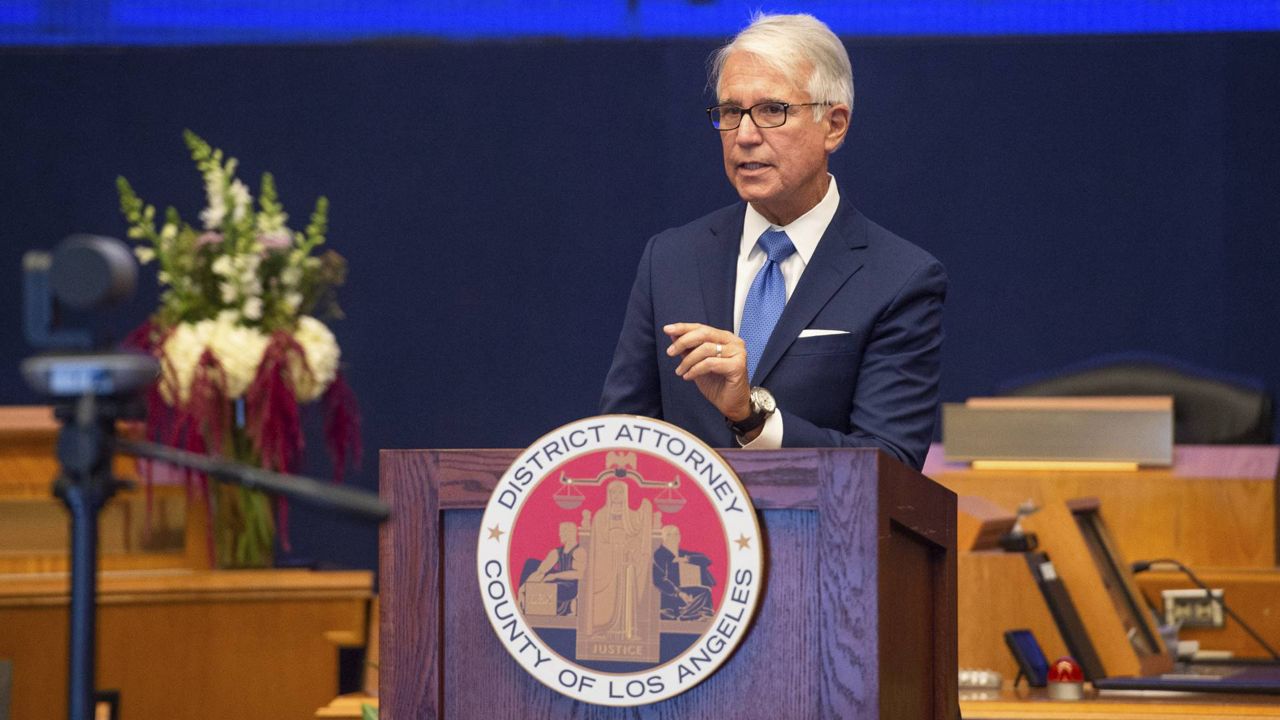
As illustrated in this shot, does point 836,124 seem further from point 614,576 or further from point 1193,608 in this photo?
point 1193,608

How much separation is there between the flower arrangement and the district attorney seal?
5.97 ft

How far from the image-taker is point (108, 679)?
3.00m

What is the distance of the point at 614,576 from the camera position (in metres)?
1.38

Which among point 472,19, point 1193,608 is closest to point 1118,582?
point 1193,608

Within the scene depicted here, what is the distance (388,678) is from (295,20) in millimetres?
4835

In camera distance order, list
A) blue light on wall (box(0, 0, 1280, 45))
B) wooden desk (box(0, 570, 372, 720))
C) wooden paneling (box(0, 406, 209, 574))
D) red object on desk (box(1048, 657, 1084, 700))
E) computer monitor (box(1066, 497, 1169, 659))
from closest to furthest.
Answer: red object on desk (box(1048, 657, 1084, 700)) < computer monitor (box(1066, 497, 1169, 659)) < wooden desk (box(0, 570, 372, 720)) < wooden paneling (box(0, 406, 209, 574)) < blue light on wall (box(0, 0, 1280, 45))

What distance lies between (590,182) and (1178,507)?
2829 mm

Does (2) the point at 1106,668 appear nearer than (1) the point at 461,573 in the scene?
No

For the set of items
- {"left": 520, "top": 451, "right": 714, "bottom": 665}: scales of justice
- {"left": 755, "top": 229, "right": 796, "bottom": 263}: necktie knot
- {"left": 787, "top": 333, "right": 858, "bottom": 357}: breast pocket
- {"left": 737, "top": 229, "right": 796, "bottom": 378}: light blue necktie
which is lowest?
{"left": 520, "top": 451, "right": 714, "bottom": 665}: scales of justice

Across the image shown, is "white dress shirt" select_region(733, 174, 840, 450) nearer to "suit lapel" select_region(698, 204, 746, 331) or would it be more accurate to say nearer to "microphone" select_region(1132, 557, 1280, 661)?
"suit lapel" select_region(698, 204, 746, 331)

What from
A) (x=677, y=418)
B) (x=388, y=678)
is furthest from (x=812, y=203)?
(x=388, y=678)

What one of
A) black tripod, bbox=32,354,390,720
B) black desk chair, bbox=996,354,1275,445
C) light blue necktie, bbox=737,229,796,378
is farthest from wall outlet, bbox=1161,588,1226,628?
black tripod, bbox=32,354,390,720

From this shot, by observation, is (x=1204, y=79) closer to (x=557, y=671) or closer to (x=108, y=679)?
(x=108, y=679)

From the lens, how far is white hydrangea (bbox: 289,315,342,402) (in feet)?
10.6
